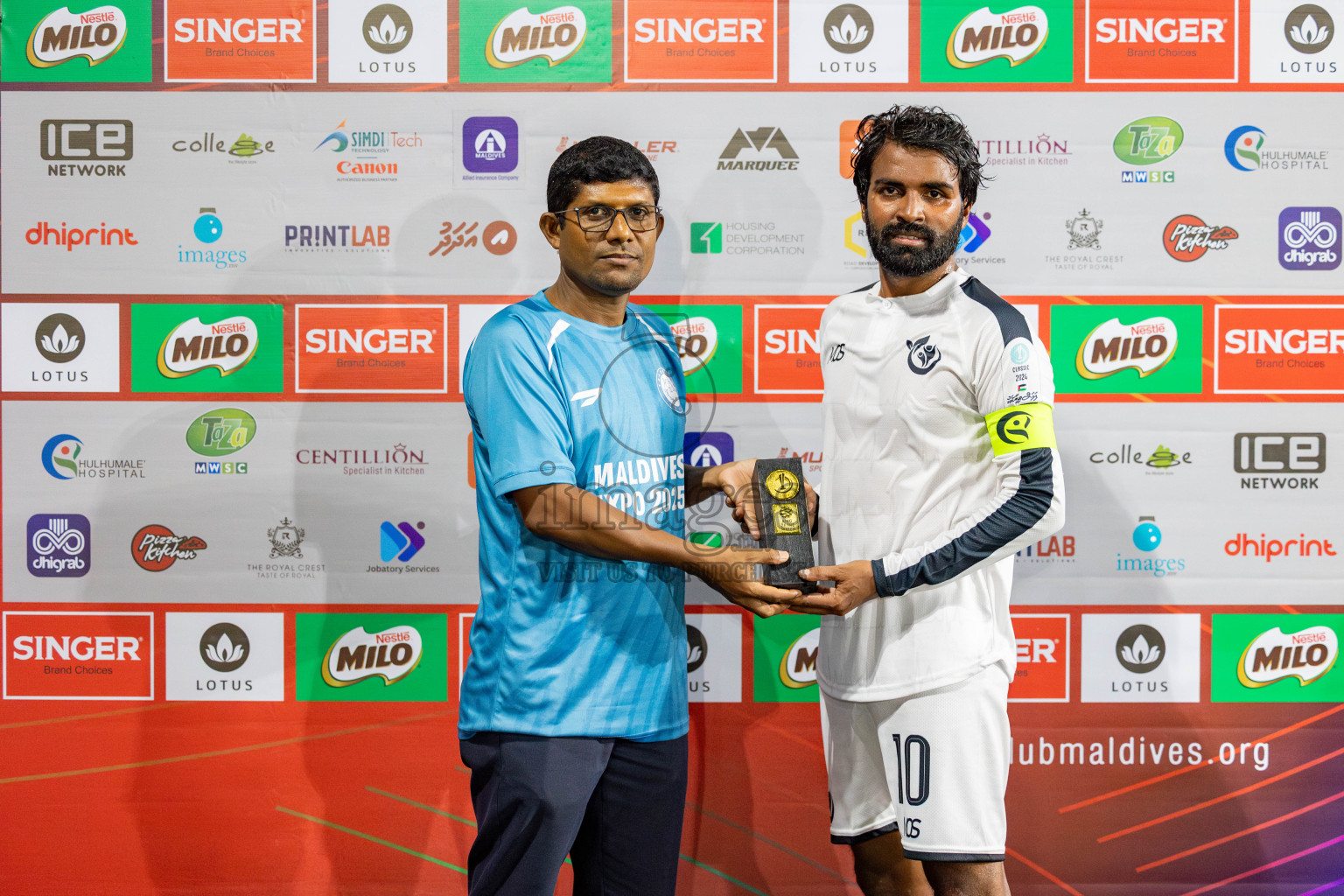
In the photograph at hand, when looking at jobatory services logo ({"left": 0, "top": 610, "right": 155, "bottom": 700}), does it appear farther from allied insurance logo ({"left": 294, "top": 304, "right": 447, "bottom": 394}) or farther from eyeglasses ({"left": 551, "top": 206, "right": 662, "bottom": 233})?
eyeglasses ({"left": 551, "top": 206, "right": 662, "bottom": 233})

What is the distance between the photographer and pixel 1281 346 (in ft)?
7.63

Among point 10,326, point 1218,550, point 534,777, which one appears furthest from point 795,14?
point 10,326

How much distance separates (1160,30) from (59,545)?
135 inches

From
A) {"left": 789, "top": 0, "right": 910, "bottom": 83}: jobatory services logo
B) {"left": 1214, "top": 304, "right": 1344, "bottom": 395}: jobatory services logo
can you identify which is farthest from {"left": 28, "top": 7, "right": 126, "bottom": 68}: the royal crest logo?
{"left": 1214, "top": 304, "right": 1344, "bottom": 395}: jobatory services logo

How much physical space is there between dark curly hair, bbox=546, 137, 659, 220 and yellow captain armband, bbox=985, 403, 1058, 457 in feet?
2.73

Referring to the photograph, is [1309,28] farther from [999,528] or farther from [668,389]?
[668,389]

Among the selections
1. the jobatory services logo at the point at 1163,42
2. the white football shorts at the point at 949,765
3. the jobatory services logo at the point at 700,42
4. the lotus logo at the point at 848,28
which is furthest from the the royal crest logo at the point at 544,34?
the white football shorts at the point at 949,765

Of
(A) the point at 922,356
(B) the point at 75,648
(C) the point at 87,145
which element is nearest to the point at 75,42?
(C) the point at 87,145

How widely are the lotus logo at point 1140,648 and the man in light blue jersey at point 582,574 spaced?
127 centimetres

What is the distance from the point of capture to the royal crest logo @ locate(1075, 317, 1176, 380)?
2316 mm

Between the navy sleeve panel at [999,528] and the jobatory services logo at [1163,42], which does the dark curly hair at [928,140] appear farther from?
the jobatory services logo at [1163,42]

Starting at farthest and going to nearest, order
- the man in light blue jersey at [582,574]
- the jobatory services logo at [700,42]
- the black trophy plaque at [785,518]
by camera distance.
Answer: the jobatory services logo at [700,42] < the black trophy plaque at [785,518] < the man in light blue jersey at [582,574]

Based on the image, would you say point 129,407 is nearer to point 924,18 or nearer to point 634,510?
point 634,510

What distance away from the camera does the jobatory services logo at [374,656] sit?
2.38m
